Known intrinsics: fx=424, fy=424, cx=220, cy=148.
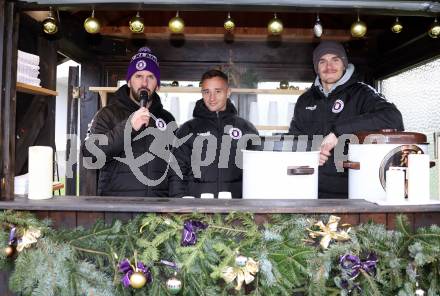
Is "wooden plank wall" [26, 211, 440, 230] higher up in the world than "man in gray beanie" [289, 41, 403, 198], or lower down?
lower down

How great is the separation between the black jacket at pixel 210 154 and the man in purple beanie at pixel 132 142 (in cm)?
13

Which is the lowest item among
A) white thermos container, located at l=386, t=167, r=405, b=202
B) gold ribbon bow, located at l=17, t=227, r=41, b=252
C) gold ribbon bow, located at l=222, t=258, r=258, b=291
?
gold ribbon bow, located at l=222, t=258, r=258, b=291

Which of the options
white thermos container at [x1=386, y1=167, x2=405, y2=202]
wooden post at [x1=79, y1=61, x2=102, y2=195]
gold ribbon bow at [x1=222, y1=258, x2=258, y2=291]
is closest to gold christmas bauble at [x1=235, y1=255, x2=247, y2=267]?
gold ribbon bow at [x1=222, y1=258, x2=258, y2=291]

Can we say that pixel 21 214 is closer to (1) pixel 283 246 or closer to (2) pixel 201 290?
(2) pixel 201 290

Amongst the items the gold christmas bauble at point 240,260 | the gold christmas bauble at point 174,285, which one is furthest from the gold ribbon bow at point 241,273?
the gold christmas bauble at point 174,285

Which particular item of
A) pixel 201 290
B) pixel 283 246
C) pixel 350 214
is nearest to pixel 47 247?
pixel 201 290

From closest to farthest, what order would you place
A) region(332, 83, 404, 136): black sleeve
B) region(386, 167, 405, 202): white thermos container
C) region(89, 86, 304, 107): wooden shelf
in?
region(386, 167, 405, 202): white thermos container < region(332, 83, 404, 136): black sleeve < region(89, 86, 304, 107): wooden shelf

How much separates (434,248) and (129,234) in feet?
3.78

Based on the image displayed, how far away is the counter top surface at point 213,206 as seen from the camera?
165 cm

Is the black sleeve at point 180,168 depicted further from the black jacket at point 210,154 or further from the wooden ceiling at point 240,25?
the wooden ceiling at point 240,25

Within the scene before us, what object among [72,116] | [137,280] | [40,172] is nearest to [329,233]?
[137,280]

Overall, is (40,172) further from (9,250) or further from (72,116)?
(72,116)

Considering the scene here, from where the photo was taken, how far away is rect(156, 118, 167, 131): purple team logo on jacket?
9.46 feet

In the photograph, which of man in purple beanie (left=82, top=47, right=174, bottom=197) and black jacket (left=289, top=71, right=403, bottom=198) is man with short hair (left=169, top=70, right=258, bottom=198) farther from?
black jacket (left=289, top=71, right=403, bottom=198)
